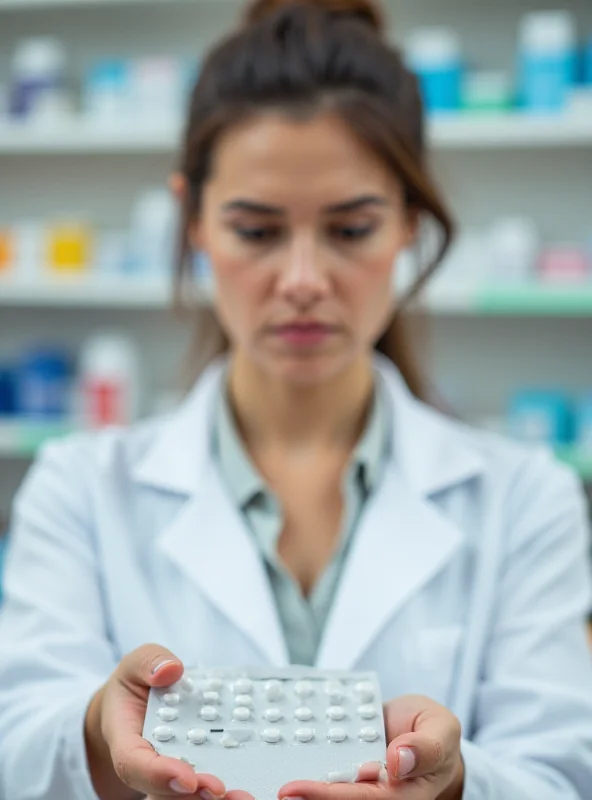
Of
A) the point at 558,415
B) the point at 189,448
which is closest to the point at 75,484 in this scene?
the point at 189,448

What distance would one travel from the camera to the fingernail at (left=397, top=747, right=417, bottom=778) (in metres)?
0.50

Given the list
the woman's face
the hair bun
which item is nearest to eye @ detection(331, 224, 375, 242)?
the woman's face

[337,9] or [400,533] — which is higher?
[337,9]

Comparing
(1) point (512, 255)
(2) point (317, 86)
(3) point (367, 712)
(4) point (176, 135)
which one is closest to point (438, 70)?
(1) point (512, 255)

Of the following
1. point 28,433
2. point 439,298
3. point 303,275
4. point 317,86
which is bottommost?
point 28,433

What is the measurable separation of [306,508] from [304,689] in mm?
309

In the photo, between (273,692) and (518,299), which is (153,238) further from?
(273,692)

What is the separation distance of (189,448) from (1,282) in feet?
4.54

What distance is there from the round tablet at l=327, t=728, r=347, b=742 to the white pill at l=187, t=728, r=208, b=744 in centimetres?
7

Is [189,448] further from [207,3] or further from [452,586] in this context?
[207,3]

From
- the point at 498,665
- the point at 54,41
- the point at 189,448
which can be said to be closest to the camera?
the point at 498,665

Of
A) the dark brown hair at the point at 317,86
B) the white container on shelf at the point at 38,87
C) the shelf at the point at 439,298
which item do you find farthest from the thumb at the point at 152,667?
the white container on shelf at the point at 38,87

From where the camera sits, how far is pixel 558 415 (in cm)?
195

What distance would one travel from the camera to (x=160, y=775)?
0.48 metres
